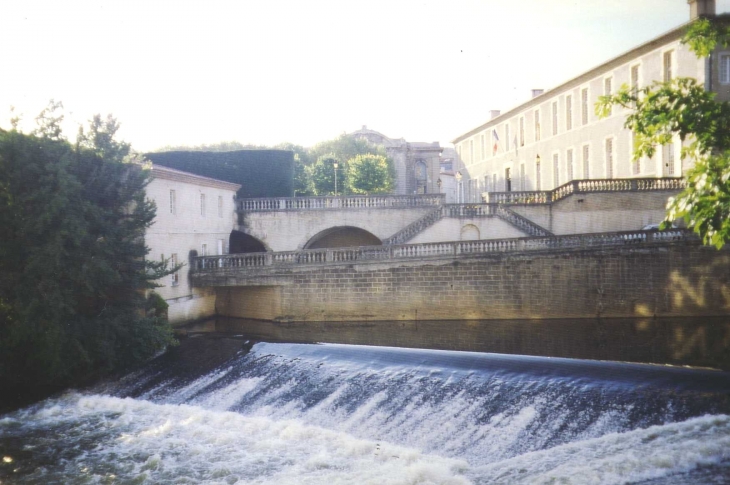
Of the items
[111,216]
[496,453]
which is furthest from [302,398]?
[111,216]

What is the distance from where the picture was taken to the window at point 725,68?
84.4 ft

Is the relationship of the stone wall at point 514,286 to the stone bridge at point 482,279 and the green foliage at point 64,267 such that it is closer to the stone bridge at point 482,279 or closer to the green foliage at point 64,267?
the stone bridge at point 482,279

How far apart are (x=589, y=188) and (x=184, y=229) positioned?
57.8 ft

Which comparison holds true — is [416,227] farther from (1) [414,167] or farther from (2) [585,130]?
(1) [414,167]

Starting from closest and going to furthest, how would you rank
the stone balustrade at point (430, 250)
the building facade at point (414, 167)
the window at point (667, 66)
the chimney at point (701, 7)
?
the stone balustrade at point (430, 250) → the chimney at point (701, 7) → the window at point (667, 66) → the building facade at point (414, 167)

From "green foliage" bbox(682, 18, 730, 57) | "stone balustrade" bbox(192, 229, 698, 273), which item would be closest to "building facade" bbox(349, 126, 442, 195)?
"stone balustrade" bbox(192, 229, 698, 273)

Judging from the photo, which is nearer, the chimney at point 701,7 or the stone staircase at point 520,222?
the chimney at point 701,7

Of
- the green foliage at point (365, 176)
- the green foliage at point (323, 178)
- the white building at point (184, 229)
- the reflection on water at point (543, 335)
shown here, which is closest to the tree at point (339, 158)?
the green foliage at point (323, 178)

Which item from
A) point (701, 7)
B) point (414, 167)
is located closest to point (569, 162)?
point (701, 7)

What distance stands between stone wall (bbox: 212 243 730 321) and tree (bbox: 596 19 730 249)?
1503 centimetres

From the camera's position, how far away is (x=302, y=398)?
538 inches

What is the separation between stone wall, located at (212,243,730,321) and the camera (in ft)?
77.2

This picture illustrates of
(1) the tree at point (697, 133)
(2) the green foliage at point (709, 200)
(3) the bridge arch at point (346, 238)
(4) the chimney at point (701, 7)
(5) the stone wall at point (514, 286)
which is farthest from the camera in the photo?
(3) the bridge arch at point (346, 238)

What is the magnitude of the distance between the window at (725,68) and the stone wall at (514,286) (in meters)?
7.29
